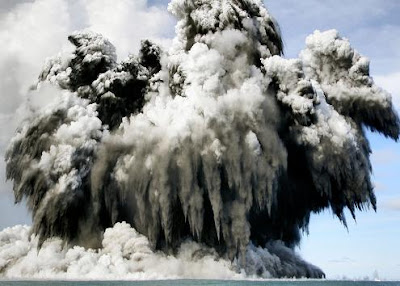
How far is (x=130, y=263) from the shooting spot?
2832 inches

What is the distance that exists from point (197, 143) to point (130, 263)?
17.8 m

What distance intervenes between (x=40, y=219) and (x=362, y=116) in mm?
47031

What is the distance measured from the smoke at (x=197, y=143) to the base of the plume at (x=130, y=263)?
0.28 metres

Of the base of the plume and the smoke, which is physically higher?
the smoke

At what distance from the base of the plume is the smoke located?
28 centimetres

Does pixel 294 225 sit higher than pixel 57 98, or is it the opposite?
pixel 57 98

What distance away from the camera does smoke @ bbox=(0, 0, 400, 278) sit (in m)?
69.9

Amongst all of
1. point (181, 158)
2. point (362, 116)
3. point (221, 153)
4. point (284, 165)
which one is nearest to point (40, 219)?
point (181, 158)

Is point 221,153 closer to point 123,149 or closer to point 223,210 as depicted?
point 223,210

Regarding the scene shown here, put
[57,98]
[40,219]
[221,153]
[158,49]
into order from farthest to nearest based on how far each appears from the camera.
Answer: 1. [158,49]
2. [57,98]
3. [40,219]
4. [221,153]

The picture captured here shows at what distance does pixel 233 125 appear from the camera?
6925 cm

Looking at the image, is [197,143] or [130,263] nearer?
[197,143]

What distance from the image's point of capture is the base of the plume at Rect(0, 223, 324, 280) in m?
71.2

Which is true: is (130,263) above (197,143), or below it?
below
